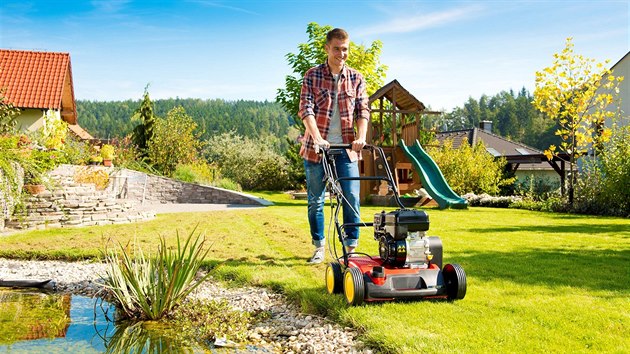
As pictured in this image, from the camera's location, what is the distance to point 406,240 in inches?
149

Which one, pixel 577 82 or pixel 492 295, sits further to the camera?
pixel 577 82

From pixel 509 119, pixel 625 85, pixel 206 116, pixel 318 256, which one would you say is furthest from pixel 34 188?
pixel 509 119

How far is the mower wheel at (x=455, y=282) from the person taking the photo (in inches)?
151

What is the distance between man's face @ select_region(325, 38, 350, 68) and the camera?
4.89m

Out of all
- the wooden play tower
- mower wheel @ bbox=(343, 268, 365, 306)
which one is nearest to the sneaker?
mower wheel @ bbox=(343, 268, 365, 306)

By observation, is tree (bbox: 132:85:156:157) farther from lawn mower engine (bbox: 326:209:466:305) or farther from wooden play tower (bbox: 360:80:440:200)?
lawn mower engine (bbox: 326:209:466:305)

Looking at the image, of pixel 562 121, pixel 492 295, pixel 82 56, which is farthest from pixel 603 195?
pixel 82 56

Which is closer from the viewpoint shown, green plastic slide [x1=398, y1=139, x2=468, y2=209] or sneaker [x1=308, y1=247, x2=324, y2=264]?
sneaker [x1=308, y1=247, x2=324, y2=264]

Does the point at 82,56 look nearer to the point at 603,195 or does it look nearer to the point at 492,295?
the point at 603,195

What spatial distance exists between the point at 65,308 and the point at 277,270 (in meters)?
1.79

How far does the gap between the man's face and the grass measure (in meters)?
1.85

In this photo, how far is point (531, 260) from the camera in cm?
571

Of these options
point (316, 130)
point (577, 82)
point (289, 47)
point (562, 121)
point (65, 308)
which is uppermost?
point (289, 47)

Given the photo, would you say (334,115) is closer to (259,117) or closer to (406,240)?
(406,240)
